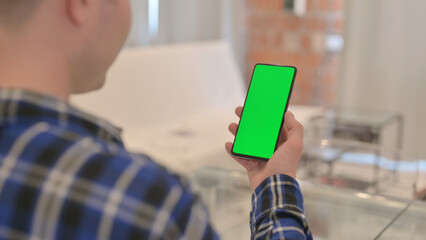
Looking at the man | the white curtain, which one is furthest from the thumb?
the white curtain

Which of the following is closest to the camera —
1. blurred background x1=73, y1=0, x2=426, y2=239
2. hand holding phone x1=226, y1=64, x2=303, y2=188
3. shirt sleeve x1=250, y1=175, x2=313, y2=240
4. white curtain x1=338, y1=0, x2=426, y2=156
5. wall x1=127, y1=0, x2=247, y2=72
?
shirt sleeve x1=250, y1=175, x2=313, y2=240

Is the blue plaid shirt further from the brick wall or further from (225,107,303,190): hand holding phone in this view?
the brick wall

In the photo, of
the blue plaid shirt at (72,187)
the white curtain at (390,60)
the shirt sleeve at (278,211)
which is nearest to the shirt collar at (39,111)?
the blue plaid shirt at (72,187)

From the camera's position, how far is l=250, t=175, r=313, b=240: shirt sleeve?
1.83 feet

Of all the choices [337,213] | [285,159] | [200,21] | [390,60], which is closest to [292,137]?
[285,159]

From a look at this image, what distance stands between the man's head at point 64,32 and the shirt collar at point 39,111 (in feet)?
0.16

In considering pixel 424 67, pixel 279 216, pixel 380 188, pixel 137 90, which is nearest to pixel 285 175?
pixel 279 216

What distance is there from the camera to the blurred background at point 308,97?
1162 millimetres

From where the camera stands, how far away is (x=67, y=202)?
1.28 ft

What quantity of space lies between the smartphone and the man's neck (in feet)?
1.09

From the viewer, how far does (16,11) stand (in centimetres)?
44

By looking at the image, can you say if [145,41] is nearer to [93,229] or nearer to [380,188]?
[380,188]

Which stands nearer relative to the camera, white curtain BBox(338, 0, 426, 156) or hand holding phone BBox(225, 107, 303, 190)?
hand holding phone BBox(225, 107, 303, 190)

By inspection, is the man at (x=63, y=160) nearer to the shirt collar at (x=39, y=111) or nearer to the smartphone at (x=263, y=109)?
the shirt collar at (x=39, y=111)
